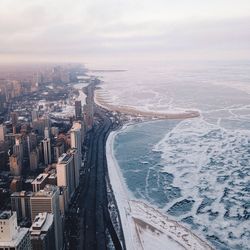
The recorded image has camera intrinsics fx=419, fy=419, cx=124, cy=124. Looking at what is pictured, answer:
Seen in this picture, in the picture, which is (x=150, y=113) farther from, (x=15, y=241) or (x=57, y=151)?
(x=15, y=241)

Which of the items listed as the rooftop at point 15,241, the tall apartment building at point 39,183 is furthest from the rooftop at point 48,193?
the rooftop at point 15,241

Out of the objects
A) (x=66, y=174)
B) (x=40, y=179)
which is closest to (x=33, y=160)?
(x=40, y=179)

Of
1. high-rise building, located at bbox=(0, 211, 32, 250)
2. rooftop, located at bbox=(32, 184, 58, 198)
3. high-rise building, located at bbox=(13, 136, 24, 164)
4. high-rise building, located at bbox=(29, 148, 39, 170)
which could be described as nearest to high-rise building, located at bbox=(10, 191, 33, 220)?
rooftop, located at bbox=(32, 184, 58, 198)

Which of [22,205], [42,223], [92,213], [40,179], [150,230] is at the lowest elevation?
[92,213]

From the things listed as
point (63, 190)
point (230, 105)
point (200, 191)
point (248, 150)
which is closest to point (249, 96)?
point (230, 105)

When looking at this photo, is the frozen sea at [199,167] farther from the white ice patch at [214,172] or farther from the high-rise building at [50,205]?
the high-rise building at [50,205]
